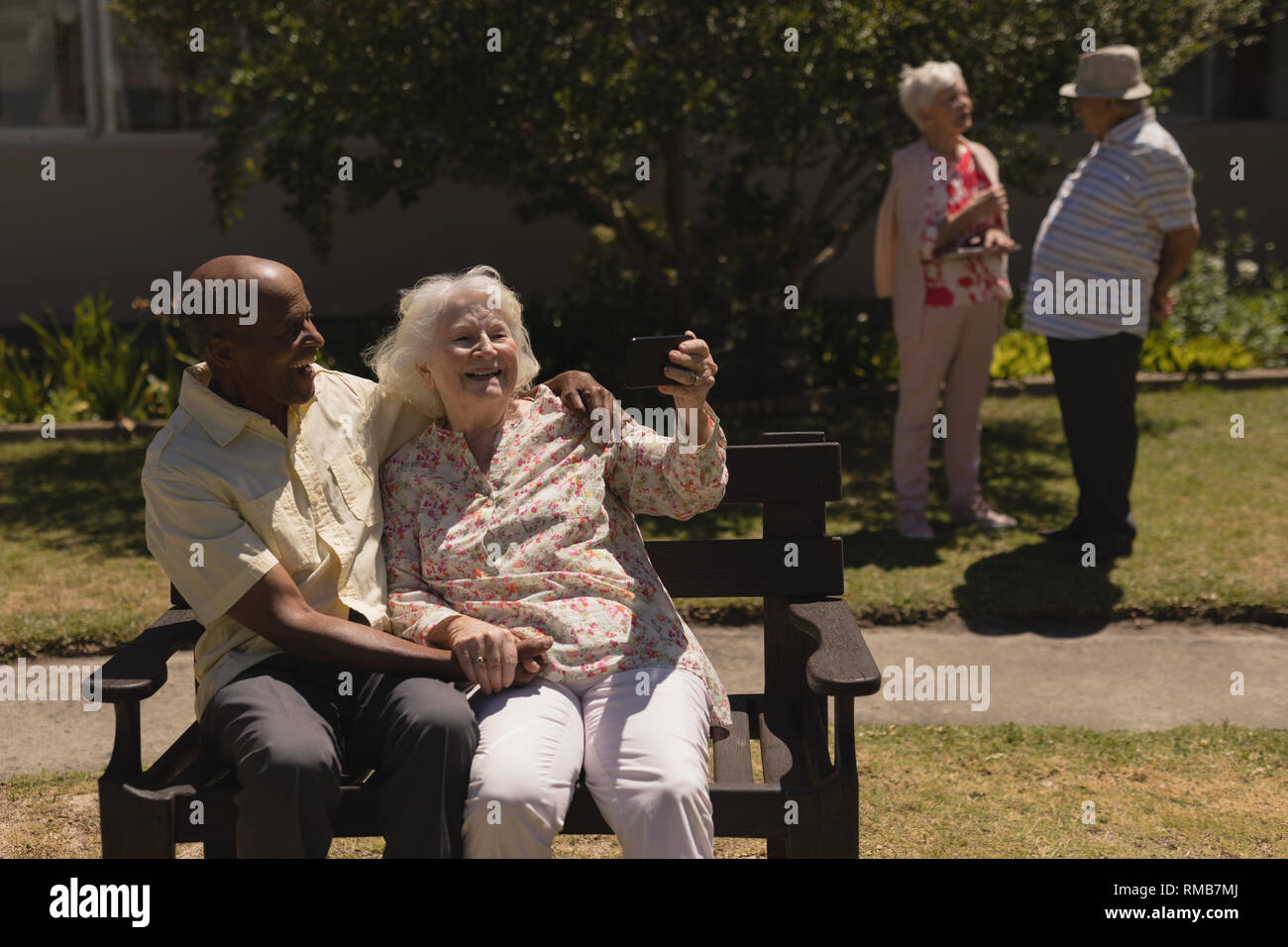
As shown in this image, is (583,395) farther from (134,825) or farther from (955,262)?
(955,262)

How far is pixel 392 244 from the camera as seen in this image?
1206 centimetres

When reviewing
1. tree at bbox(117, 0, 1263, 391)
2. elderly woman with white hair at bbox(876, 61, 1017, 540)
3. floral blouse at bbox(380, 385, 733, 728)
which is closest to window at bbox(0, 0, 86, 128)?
tree at bbox(117, 0, 1263, 391)

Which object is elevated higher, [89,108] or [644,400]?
[89,108]

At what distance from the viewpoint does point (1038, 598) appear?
5402 mm

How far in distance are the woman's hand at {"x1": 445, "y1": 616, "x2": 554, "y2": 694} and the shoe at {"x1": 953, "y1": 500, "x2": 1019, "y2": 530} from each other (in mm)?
3977

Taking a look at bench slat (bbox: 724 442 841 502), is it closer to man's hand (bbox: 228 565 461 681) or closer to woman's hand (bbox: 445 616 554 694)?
woman's hand (bbox: 445 616 554 694)

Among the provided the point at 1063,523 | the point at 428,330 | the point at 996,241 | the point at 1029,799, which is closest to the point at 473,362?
the point at 428,330

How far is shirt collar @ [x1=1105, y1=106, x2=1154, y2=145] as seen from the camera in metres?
5.68

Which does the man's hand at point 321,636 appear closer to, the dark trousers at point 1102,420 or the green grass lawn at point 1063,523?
the green grass lawn at point 1063,523

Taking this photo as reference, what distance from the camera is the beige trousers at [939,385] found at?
621 cm

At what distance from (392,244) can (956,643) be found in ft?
26.8
